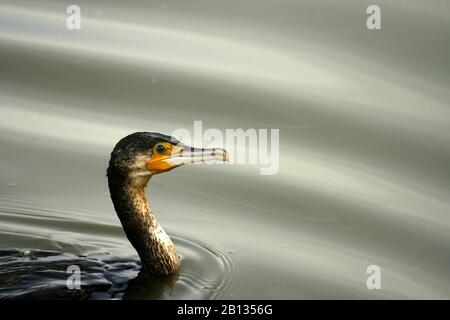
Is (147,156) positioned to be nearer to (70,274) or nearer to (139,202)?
(139,202)

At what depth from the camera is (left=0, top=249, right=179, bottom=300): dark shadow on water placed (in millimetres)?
6250

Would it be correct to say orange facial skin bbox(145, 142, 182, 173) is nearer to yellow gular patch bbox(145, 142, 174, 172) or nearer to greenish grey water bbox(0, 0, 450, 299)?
yellow gular patch bbox(145, 142, 174, 172)

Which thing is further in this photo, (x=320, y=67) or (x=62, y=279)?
(x=320, y=67)

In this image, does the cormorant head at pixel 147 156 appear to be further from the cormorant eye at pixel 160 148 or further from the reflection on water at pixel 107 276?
the reflection on water at pixel 107 276

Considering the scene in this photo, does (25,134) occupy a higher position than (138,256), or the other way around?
(25,134)

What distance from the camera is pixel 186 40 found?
10.1m

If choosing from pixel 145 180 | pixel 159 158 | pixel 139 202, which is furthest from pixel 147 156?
pixel 139 202

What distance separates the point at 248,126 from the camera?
29.2ft

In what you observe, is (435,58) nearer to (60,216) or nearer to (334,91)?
(334,91)

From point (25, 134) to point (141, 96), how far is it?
125 centimetres

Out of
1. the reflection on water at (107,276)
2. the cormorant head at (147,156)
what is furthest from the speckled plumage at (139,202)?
the reflection on water at (107,276)

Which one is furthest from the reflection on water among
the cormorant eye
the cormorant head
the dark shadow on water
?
the cormorant eye
